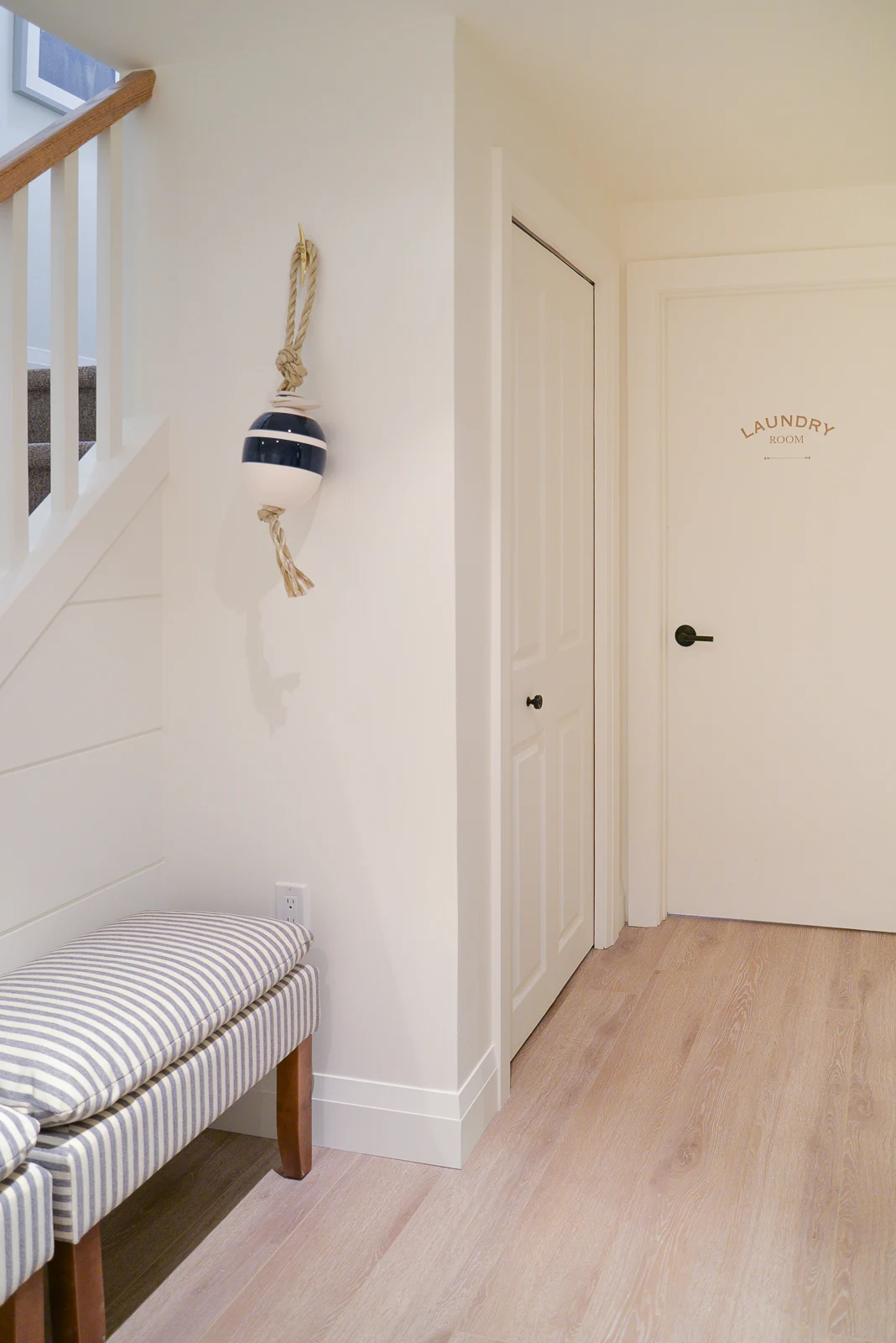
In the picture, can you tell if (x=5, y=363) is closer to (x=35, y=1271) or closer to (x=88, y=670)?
(x=88, y=670)

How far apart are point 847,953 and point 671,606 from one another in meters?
1.17

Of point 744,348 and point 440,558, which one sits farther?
point 744,348

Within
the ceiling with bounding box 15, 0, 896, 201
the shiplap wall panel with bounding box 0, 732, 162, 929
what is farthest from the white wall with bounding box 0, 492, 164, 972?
the ceiling with bounding box 15, 0, 896, 201

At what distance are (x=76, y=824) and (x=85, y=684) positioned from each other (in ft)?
0.86

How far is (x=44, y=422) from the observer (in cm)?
266

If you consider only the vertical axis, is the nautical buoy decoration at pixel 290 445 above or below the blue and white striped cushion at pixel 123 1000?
above

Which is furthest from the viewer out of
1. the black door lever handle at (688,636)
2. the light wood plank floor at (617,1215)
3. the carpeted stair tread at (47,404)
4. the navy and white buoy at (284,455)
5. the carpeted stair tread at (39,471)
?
the black door lever handle at (688,636)

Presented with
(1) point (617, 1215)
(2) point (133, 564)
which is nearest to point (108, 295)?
(2) point (133, 564)

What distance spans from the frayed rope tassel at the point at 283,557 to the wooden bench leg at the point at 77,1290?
1.11 m

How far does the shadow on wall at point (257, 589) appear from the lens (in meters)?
2.27

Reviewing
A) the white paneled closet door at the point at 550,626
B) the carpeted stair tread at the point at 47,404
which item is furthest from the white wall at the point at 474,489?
the carpeted stair tread at the point at 47,404

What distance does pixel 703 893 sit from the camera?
364 centimetres

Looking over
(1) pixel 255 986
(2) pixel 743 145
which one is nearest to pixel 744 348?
(2) pixel 743 145

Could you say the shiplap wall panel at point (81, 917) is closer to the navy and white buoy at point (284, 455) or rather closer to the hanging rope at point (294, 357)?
the hanging rope at point (294, 357)
